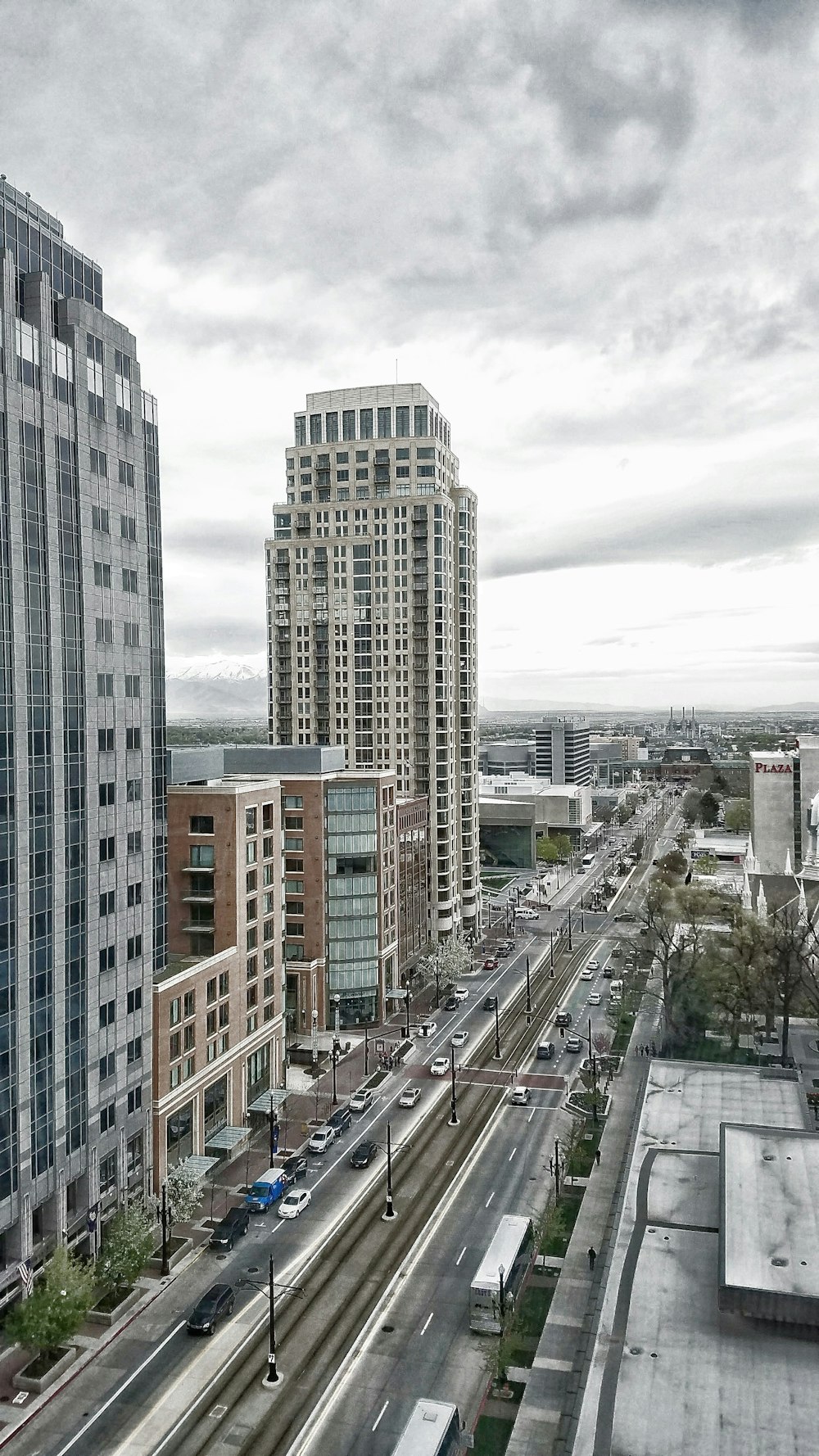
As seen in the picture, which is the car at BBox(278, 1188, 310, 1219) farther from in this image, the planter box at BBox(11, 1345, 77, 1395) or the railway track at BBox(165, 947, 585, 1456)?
the planter box at BBox(11, 1345, 77, 1395)

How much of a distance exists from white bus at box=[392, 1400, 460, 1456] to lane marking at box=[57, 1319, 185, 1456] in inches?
626

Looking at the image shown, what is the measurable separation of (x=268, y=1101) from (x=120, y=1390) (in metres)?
35.5

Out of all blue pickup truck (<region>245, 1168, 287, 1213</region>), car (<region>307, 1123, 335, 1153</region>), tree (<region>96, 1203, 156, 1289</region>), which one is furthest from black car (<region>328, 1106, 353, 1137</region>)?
tree (<region>96, 1203, 156, 1289</region>)

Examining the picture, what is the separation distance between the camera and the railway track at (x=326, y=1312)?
1868 inches

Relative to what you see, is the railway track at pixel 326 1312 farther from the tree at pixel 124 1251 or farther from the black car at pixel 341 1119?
the tree at pixel 124 1251

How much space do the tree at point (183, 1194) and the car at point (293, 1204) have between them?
607 cm

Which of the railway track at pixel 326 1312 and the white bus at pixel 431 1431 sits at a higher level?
the white bus at pixel 431 1431

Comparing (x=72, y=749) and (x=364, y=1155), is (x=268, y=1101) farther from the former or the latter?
(x=72, y=749)

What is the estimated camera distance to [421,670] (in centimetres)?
14125

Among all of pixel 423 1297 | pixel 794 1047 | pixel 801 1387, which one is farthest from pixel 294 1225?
pixel 794 1047

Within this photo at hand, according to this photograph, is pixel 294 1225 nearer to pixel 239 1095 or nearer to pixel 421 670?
pixel 239 1095

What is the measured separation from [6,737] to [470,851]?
102611mm

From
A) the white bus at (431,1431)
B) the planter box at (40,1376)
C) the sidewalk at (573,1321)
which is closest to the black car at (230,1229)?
the planter box at (40,1376)

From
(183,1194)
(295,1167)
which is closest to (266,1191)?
(295,1167)
